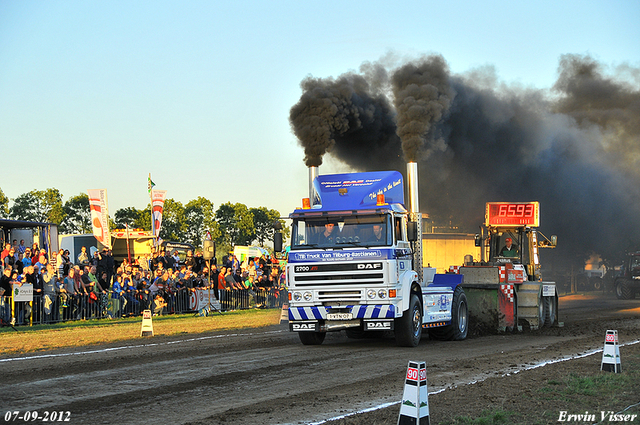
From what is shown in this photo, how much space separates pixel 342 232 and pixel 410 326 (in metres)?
2.28

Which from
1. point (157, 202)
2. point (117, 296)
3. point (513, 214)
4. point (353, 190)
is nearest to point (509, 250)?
point (513, 214)

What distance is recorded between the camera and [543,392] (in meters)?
7.99

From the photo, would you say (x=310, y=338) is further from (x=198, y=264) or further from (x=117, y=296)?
(x=198, y=264)

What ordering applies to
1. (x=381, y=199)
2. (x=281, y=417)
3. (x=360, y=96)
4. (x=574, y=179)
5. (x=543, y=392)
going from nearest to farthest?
(x=281, y=417) < (x=543, y=392) < (x=381, y=199) < (x=360, y=96) < (x=574, y=179)

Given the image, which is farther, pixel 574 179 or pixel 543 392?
pixel 574 179

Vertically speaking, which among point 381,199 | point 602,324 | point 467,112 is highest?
point 467,112

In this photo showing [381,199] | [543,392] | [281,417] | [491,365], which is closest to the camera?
[281,417]

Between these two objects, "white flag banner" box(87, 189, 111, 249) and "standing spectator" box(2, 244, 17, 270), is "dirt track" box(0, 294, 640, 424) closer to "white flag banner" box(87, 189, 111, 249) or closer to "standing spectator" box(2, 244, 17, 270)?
"standing spectator" box(2, 244, 17, 270)

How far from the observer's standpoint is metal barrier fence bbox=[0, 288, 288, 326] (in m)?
18.3

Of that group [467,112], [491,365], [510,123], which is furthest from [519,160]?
[491,365]

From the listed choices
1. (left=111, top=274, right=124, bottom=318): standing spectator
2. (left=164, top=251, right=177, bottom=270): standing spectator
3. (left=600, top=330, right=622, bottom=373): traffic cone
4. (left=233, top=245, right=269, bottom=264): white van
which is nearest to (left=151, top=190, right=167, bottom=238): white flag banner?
(left=164, top=251, right=177, bottom=270): standing spectator

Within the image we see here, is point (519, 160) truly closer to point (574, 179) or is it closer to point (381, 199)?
point (574, 179)

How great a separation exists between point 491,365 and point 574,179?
37.6 metres

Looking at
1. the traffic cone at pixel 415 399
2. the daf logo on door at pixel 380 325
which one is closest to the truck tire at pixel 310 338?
the daf logo on door at pixel 380 325
